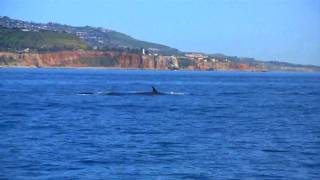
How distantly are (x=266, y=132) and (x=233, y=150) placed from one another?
27.4ft

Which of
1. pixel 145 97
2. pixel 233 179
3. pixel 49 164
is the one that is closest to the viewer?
pixel 233 179

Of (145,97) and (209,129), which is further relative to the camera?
(145,97)

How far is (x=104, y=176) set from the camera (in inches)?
944

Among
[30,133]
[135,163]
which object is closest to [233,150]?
[135,163]

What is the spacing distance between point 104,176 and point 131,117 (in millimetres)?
24178

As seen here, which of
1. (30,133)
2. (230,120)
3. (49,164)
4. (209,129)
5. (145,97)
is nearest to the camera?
(49,164)

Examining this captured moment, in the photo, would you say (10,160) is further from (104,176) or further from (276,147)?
(276,147)

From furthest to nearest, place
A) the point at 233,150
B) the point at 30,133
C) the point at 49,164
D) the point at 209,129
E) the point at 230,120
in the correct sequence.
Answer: the point at 230,120 < the point at 209,129 < the point at 30,133 < the point at 233,150 < the point at 49,164

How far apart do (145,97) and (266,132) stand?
133 ft

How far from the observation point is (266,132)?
3816 centimetres

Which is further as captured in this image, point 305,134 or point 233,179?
point 305,134

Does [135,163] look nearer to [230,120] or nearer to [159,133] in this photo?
[159,133]

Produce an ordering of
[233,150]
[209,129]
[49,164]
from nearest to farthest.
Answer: [49,164] < [233,150] < [209,129]

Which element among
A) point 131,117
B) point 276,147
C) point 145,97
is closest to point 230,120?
point 131,117
